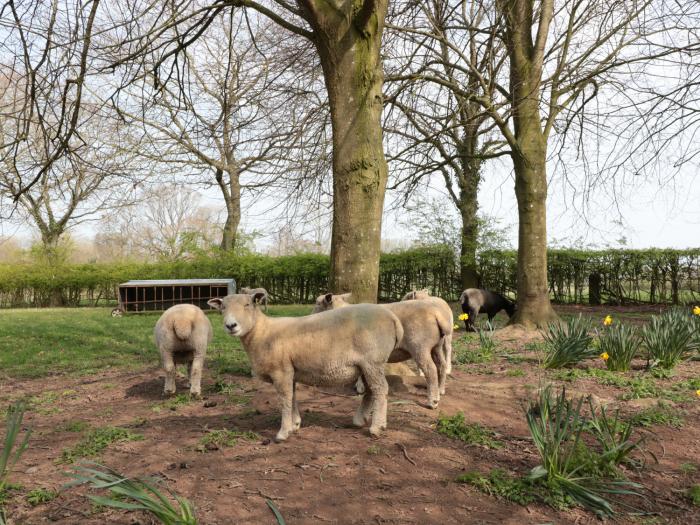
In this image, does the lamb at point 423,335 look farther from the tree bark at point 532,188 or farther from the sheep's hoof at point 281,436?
the tree bark at point 532,188

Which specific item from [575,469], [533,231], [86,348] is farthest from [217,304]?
[533,231]

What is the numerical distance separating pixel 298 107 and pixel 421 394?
294 inches

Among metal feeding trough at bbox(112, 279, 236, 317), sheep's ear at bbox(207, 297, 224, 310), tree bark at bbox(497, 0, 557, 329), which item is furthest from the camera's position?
metal feeding trough at bbox(112, 279, 236, 317)

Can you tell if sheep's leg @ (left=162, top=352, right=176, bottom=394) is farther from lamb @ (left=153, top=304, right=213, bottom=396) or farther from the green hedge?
the green hedge

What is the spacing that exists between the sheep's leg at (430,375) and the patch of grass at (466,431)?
1.17 feet

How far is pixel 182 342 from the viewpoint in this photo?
19.9 ft

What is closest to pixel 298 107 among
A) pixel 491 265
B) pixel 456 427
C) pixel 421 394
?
pixel 421 394

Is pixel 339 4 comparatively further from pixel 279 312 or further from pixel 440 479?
pixel 279 312

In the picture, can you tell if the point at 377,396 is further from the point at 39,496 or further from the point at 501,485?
the point at 39,496

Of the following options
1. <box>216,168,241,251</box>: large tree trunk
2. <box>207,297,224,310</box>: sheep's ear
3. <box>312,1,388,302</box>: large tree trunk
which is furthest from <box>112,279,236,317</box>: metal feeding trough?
<box>207,297,224,310</box>: sheep's ear

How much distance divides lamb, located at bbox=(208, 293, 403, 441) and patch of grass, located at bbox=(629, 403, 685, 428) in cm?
261

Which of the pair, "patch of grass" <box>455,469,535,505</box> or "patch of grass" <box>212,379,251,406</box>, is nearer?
"patch of grass" <box>455,469,535,505</box>

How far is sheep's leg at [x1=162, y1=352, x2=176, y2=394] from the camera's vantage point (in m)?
6.07

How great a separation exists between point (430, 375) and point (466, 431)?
0.74 meters
